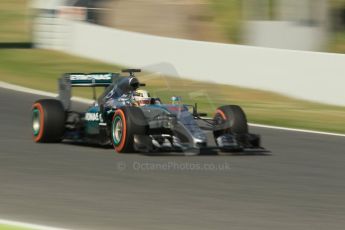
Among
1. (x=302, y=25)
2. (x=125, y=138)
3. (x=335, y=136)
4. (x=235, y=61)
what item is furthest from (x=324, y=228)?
(x=302, y=25)

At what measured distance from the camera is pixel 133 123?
1096 centimetres

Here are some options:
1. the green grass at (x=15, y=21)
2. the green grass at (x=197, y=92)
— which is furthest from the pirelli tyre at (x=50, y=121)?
the green grass at (x=15, y=21)

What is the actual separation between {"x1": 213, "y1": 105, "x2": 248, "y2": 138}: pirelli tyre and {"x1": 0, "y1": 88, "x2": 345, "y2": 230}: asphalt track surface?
12.8 inches

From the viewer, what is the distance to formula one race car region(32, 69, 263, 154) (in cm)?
1108

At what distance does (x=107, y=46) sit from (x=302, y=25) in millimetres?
4867

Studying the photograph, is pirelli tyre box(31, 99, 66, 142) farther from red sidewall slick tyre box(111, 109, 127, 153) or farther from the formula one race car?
red sidewall slick tyre box(111, 109, 127, 153)

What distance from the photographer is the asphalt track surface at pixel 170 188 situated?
769 centimetres

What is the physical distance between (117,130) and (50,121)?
3.93 feet

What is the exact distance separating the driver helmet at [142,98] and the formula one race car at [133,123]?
12mm

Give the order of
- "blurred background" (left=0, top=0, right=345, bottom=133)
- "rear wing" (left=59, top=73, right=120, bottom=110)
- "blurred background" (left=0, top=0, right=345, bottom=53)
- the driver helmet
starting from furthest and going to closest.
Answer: "blurred background" (left=0, top=0, right=345, bottom=53)
"blurred background" (left=0, top=0, right=345, bottom=133)
"rear wing" (left=59, top=73, right=120, bottom=110)
the driver helmet

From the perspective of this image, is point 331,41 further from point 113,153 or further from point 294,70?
point 113,153

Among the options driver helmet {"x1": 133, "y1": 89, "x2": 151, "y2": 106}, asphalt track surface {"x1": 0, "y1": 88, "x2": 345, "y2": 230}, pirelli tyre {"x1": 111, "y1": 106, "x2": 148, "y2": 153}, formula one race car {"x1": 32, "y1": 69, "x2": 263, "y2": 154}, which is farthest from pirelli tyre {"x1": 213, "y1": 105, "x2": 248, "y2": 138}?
pirelli tyre {"x1": 111, "y1": 106, "x2": 148, "y2": 153}

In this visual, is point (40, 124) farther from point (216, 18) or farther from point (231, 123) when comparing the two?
point (216, 18)

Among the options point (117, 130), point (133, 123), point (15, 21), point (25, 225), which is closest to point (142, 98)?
point (117, 130)
